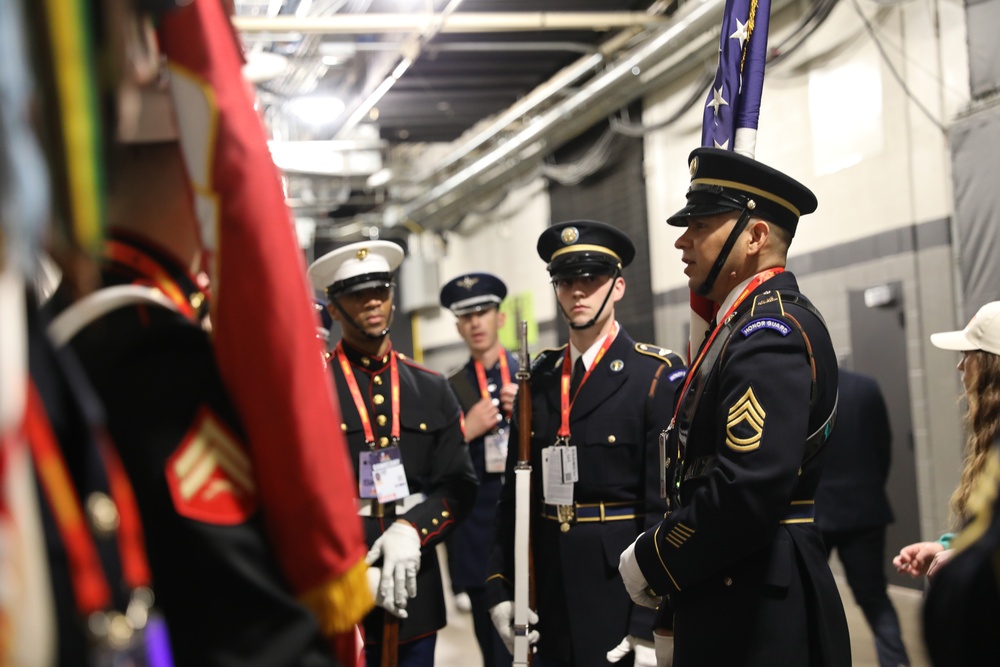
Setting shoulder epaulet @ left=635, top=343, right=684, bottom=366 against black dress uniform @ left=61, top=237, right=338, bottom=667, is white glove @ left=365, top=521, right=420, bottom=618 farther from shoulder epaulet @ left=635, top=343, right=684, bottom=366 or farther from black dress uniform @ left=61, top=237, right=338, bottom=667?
black dress uniform @ left=61, top=237, right=338, bottom=667

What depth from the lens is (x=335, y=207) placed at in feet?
45.9

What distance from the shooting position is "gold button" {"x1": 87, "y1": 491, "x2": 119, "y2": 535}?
81 centimetres

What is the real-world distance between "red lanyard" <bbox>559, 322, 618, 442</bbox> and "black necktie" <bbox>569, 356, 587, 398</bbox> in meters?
0.01

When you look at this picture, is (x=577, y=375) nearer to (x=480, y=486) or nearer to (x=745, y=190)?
(x=745, y=190)

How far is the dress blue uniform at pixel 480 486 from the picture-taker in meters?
4.43

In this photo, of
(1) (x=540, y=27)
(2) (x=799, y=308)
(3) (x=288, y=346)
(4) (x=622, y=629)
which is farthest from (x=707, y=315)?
(1) (x=540, y=27)

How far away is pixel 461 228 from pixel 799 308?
35.8ft

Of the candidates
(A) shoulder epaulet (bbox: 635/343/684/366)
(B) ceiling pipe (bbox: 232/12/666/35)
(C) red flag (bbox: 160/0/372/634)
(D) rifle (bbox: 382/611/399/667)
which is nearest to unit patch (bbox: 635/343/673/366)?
(A) shoulder epaulet (bbox: 635/343/684/366)

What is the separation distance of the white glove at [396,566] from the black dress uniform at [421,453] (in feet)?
0.28

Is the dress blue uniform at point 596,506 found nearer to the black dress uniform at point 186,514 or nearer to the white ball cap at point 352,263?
the white ball cap at point 352,263

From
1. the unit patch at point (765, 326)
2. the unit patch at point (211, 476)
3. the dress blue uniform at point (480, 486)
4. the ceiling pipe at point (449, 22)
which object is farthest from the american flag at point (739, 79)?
the ceiling pipe at point (449, 22)

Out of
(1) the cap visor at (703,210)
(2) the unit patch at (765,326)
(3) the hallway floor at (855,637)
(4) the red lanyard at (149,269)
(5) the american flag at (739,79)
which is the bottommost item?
(3) the hallway floor at (855,637)

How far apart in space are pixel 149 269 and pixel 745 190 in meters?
1.60

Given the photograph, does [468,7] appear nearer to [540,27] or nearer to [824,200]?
[540,27]
